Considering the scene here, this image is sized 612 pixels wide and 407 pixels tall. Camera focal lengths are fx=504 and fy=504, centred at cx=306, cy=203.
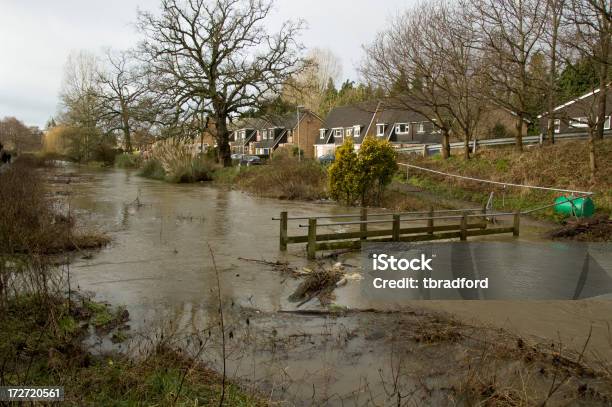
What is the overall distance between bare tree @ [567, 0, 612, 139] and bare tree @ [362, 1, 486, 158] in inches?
207

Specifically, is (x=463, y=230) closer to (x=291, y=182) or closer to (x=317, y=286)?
(x=317, y=286)

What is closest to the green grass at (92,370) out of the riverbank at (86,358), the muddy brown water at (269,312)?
the riverbank at (86,358)

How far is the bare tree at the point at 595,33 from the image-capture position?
57.6 ft

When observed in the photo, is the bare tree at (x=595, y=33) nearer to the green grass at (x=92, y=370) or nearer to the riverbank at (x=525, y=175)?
the riverbank at (x=525, y=175)

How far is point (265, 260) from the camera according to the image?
Result: 1083 cm

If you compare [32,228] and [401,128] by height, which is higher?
[401,128]

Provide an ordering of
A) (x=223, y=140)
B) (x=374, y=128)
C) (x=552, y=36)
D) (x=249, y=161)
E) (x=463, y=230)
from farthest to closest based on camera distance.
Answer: (x=374, y=128), (x=249, y=161), (x=223, y=140), (x=552, y=36), (x=463, y=230)

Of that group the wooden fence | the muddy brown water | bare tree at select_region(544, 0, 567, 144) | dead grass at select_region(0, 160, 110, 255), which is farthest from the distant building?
the muddy brown water

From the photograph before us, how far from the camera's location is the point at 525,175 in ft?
72.4

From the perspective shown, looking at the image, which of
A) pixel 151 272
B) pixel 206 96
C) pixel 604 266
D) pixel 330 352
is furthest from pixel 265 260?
pixel 206 96

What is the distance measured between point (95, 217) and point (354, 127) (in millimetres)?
39779

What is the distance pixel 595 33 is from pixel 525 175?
20.3 ft

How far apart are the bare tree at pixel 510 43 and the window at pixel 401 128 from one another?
23342 millimetres

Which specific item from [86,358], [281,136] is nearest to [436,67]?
[86,358]
